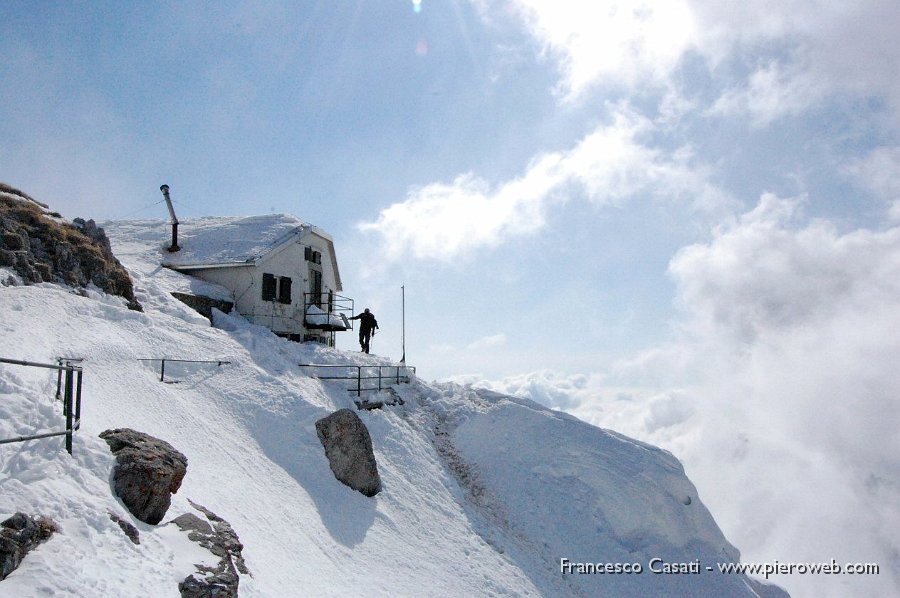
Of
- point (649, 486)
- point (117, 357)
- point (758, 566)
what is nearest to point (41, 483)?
point (117, 357)

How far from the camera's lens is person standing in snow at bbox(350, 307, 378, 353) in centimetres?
3081

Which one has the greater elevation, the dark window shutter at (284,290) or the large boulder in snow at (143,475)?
the dark window shutter at (284,290)

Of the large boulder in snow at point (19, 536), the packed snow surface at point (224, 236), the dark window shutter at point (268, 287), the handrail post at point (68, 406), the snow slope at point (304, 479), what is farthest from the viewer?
the packed snow surface at point (224, 236)

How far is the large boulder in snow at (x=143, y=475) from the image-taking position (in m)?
8.59

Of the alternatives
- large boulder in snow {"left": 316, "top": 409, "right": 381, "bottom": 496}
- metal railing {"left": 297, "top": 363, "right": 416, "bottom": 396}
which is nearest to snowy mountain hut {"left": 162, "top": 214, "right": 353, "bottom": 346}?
metal railing {"left": 297, "top": 363, "right": 416, "bottom": 396}

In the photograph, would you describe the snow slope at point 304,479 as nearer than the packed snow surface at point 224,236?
Yes

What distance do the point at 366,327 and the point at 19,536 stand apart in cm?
2446

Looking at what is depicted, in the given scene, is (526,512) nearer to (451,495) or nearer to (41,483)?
(451,495)

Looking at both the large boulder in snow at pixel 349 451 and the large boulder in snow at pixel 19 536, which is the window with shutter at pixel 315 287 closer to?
the large boulder in snow at pixel 349 451

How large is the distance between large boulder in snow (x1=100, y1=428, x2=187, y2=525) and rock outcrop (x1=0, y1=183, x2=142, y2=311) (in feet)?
33.8

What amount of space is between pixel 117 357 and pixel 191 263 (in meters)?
14.6

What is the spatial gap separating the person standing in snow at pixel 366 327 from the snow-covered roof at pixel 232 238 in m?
5.61

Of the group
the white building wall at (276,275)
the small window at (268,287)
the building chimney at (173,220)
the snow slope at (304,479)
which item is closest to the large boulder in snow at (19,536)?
the snow slope at (304,479)

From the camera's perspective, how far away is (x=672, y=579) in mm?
19359
